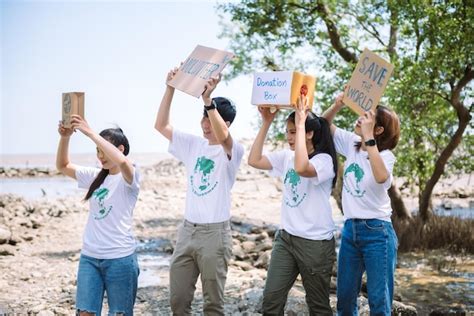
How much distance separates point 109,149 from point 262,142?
43.6 inches

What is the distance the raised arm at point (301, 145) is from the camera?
3951 mm

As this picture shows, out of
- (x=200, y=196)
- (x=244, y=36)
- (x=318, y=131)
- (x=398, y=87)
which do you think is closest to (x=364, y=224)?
(x=318, y=131)

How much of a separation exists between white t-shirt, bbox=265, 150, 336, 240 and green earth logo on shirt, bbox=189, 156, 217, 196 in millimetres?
532

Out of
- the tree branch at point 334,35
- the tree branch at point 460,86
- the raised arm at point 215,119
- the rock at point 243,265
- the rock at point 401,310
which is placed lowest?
the rock at point 243,265

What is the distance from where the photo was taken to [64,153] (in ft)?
14.2

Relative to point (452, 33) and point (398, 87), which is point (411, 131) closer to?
point (398, 87)

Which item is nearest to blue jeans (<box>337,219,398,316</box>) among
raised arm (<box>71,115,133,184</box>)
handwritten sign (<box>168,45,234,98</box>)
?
handwritten sign (<box>168,45,234,98</box>)

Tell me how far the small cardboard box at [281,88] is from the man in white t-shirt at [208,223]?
0.98ft

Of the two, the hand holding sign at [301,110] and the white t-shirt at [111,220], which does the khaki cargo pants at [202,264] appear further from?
the hand holding sign at [301,110]

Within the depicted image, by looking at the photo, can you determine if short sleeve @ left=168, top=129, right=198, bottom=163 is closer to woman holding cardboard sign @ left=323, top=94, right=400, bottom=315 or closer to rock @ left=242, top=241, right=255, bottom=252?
woman holding cardboard sign @ left=323, top=94, right=400, bottom=315

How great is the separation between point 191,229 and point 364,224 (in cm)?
117

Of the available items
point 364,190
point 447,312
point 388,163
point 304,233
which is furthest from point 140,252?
point 388,163

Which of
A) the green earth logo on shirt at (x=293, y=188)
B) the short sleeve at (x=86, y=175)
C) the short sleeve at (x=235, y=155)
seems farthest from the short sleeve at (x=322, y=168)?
the short sleeve at (x=86, y=175)

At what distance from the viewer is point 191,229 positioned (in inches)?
162
